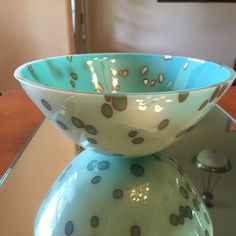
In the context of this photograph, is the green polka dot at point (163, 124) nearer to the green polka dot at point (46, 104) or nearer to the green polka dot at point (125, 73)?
the green polka dot at point (46, 104)

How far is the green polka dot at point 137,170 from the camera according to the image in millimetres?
331

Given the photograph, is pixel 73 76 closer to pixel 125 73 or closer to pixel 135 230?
pixel 125 73

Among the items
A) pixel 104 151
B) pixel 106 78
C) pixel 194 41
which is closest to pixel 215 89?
pixel 104 151

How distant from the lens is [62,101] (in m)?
0.26

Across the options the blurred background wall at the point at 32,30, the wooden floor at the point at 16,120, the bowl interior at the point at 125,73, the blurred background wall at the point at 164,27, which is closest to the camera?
the bowl interior at the point at 125,73

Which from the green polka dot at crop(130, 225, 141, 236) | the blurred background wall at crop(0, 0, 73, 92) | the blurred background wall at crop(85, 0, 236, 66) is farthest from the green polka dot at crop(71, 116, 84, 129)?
the blurred background wall at crop(85, 0, 236, 66)

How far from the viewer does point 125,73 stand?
0.48 m

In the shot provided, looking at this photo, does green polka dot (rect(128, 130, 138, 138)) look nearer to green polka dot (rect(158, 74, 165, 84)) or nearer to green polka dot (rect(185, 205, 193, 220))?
green polka dot (rect(185, 205, 193, 220))

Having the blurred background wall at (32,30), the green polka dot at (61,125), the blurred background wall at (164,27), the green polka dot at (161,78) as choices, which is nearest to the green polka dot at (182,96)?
the green polka dot at (61,125)

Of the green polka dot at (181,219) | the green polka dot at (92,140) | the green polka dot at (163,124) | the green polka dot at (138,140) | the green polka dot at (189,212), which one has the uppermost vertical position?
the green polka dot at (163,124)

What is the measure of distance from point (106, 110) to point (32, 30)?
2.23 m

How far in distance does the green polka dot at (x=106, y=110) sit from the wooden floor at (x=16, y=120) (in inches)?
10.9

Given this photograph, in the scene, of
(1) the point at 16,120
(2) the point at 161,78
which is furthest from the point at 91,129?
(1) the point at 16,120

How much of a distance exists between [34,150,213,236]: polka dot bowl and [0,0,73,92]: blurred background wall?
204 centimetres
